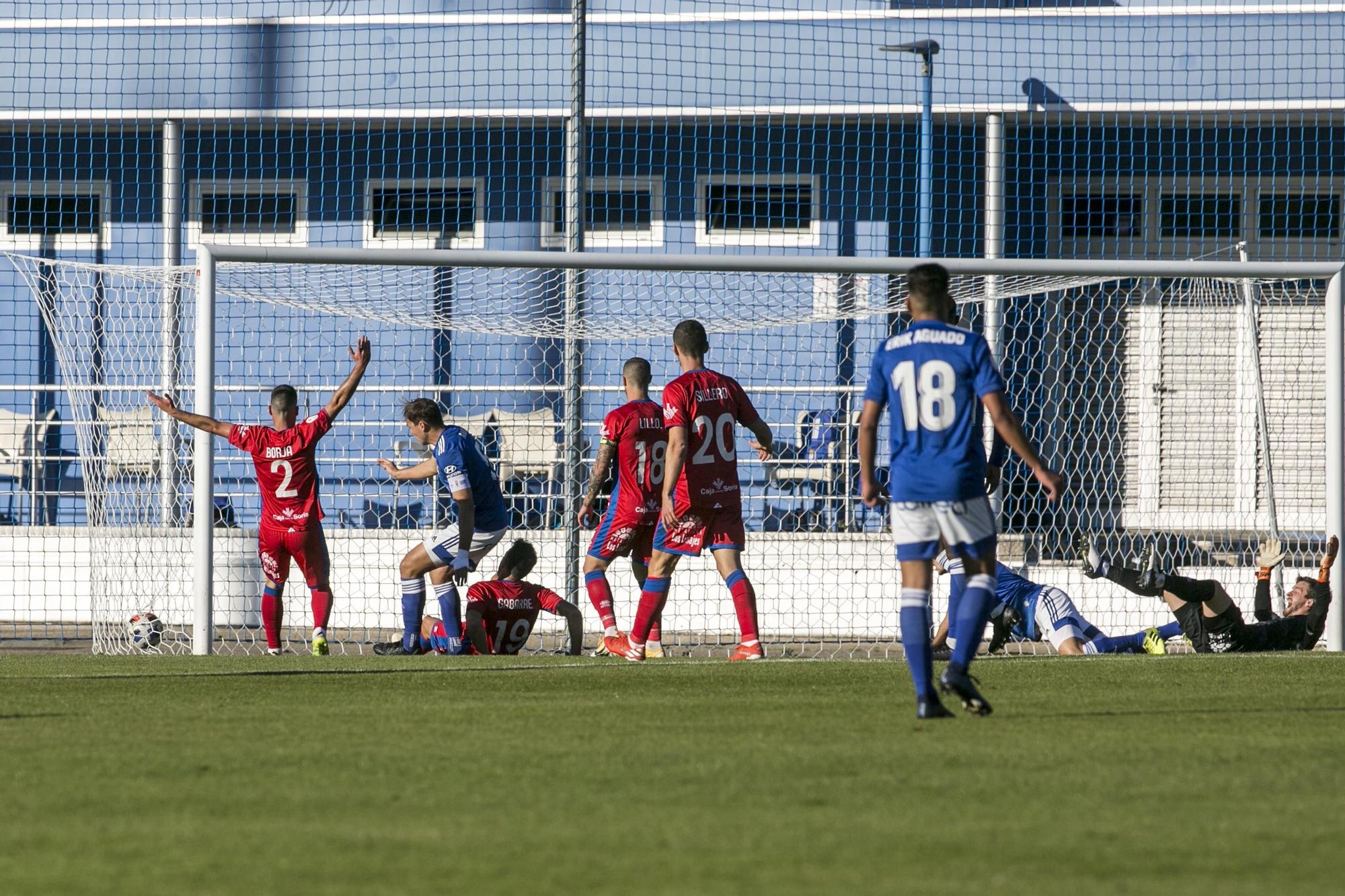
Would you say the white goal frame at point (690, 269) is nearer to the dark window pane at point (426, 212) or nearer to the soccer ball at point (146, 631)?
the soccer ball at point (146, 631)

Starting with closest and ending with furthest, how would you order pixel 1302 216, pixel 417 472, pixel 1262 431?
1. pixel 417 472
2. pixel 1262 431
3. pixel 1302 216

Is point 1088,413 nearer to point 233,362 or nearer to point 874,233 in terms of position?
point 874,233

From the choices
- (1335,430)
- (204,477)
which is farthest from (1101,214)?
(204,477)

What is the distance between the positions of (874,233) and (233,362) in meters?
6.21

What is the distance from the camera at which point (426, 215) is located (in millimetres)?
16594

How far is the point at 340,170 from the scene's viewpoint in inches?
656

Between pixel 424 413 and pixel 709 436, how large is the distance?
2197 millimetres

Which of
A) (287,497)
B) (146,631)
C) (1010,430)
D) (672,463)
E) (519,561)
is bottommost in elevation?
(146,631)

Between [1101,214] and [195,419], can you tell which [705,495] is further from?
[1101,214]

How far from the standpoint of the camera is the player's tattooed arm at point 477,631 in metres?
10.6

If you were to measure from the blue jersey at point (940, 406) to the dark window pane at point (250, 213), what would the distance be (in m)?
11.2

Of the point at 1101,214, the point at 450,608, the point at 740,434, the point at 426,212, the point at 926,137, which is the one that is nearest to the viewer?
the point at 450,608

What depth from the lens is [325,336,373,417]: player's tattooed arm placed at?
10.0 metres

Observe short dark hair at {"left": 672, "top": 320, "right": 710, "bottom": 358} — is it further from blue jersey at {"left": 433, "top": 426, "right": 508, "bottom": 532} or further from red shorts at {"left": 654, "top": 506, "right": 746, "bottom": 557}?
blue jersey at {"left": 433, "top": 426, "right": 508, "bottom": 532}
